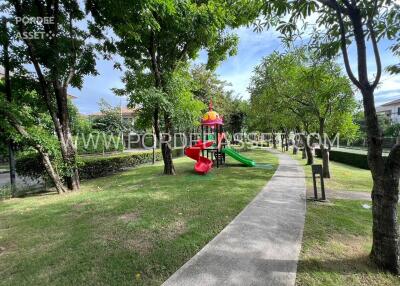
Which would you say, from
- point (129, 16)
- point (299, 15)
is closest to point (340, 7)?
point (299, 15)

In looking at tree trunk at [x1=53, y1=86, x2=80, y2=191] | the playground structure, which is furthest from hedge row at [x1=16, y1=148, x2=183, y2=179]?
the playground structure

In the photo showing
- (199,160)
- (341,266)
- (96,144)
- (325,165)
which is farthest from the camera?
(96,144)

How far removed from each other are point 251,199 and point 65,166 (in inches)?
261

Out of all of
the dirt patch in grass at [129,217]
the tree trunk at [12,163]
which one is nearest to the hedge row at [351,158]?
the dirt patch in grass at [129,217]

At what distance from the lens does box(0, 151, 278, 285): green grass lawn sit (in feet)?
10.4

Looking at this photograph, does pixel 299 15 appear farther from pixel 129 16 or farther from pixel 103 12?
pixel 103 12

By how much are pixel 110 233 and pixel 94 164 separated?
8.37 m

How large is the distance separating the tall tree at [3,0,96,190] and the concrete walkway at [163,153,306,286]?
6982 millimetres

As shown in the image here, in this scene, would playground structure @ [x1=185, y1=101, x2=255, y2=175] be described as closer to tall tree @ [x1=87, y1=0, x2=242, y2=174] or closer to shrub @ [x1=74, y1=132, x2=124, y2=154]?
tall tree @ [x1=87, y1=0, x2=242, y2=174]

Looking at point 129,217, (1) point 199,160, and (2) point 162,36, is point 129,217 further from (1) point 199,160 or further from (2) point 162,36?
(2) point 162,36

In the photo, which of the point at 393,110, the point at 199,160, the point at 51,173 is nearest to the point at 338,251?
the point at 51,173

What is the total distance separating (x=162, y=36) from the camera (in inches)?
416

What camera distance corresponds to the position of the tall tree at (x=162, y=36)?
7777 mm

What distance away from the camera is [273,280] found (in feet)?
9.55
